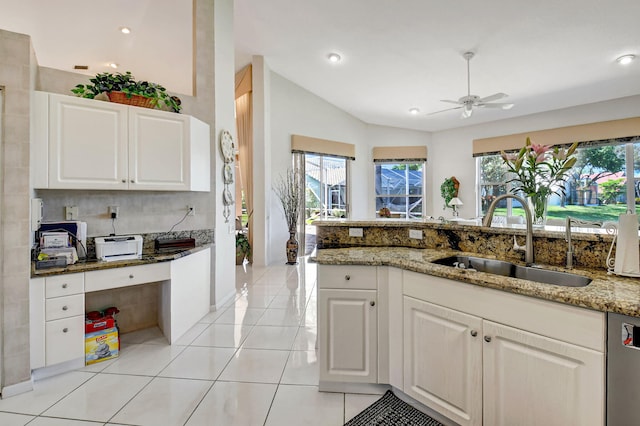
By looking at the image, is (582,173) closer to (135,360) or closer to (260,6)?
(260,6)

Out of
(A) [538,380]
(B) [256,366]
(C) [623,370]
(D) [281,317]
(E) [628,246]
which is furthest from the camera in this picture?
(D) [281,317]

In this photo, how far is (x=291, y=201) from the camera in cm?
587

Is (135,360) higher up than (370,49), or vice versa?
(370,49)

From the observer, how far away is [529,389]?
49.2 inches

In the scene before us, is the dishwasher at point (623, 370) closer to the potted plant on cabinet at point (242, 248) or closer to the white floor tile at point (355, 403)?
the white floor tile at point (355, 403)

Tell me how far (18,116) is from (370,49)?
13.1 feet

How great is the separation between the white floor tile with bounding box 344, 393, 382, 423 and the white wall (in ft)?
20.8

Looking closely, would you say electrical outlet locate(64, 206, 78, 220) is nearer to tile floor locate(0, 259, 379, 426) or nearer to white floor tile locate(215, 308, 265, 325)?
tile floor locate(0, 259, 379, 426)

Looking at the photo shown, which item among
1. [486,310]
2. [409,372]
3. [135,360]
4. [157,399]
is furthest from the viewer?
[135,360]

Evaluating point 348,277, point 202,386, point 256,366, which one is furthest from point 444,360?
point 202,386

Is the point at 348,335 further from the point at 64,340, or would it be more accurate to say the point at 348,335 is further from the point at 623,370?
the point at 64,340

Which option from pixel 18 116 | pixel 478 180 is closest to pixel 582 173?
pixel 478 180

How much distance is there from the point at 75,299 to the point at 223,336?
1.14 metres

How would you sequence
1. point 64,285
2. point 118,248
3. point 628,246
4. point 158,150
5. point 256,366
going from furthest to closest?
point 158,150 → point 118,248 → point 256,366 → point 64,285 → point 628,246
